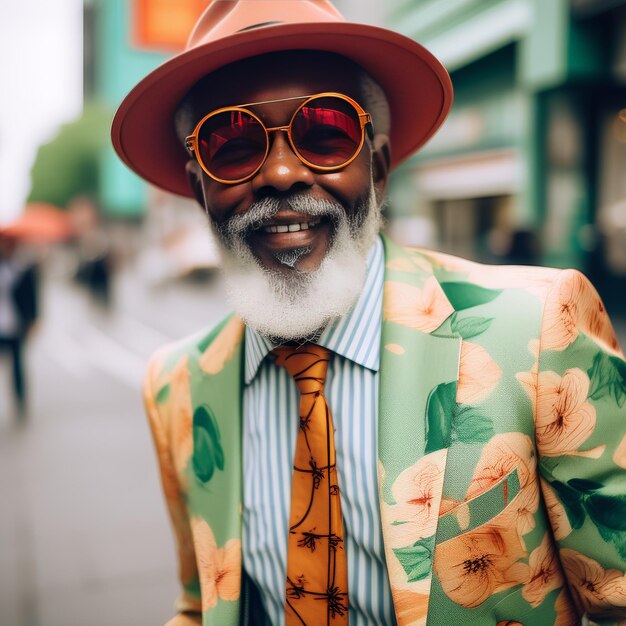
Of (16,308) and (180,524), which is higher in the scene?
(16,308)

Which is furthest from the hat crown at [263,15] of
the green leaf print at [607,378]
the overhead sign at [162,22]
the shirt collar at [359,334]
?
the overhead sign at [162,22]

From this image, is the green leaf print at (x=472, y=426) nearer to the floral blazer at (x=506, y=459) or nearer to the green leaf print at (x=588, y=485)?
the floral blazer at (x=506, y=459)

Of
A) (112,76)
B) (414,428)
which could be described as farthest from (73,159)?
(414,428)

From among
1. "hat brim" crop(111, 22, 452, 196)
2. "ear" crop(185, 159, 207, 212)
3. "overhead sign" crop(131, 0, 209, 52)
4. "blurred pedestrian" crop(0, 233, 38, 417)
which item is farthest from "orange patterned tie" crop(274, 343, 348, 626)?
"blurred pedestrian" crop(0, 233, 38, 417)

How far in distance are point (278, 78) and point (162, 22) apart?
17.3 ft

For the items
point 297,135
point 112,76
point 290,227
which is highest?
point 112,76

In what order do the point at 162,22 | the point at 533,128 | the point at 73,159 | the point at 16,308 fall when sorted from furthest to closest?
the point at 73,159 < the point at 533,128 < the point at 16,308 < the point at 162,22

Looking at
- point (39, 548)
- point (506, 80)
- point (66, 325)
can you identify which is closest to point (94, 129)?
point (66, 325)

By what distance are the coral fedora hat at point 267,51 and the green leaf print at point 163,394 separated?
0.67 meters

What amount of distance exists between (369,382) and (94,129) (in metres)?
62.7

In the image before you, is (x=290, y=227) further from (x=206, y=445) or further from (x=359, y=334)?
(x=206, y=445)

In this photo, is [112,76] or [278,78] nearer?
[278,78]

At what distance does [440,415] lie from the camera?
1.47 meters

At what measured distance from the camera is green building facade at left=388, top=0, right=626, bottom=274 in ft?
28.4
